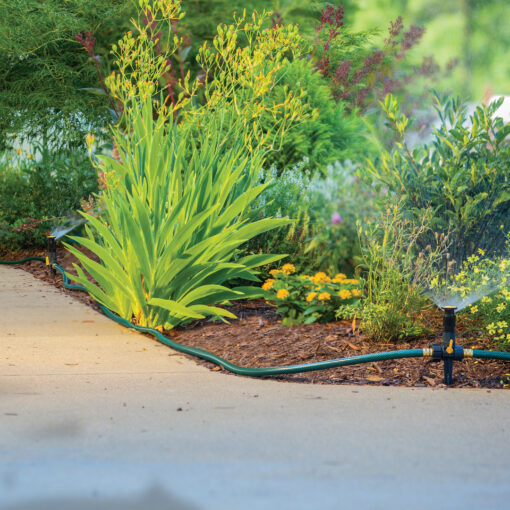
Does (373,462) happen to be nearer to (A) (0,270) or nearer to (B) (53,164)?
(A) (0,270)

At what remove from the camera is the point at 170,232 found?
512 centimetres

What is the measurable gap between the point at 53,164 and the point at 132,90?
4.04 meters

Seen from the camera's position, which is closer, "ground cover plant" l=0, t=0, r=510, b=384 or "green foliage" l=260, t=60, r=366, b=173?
"ground cover plant" l=0, t=0, r=510, b=384

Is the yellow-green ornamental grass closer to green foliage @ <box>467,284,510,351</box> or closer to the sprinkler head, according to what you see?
green foliage @ <box>467,284,510,351</box>

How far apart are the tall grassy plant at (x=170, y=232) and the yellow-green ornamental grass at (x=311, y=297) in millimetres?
232

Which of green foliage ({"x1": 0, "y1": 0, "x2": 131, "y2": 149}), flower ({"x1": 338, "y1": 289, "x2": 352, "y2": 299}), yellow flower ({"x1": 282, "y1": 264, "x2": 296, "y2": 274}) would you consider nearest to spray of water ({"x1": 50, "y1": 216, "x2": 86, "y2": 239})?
green foliage ({"x1": 0, "y1": 0, "x2": 131, "y2": 149})

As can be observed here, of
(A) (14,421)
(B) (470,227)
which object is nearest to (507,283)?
(B) (470,227)

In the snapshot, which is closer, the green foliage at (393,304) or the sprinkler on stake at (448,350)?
the sprinkler on stake at (448,350)

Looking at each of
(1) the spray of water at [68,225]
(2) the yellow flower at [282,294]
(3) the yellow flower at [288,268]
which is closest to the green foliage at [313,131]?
(3) the yellow flower at [288,268]

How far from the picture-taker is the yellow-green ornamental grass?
17.1 ft

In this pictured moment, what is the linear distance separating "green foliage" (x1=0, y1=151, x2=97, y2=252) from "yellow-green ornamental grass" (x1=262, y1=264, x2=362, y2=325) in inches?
172

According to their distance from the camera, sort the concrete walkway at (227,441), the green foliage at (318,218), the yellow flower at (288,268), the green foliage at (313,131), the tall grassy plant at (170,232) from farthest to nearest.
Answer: the green foliage at (313,131) < the green foliage at (318,218) < the yellow flower at (288,268) < the tall grassy plant at (170,232) < the concrete walkway at (227,441)

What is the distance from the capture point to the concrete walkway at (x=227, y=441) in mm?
2578

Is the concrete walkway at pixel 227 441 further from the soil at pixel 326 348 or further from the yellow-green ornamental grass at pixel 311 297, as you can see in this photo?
the yellow-green ornamental grass at pixel 311 297
